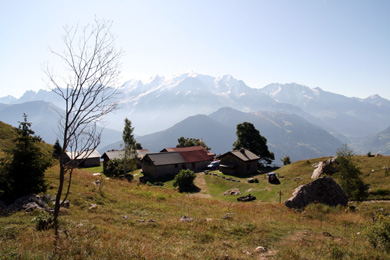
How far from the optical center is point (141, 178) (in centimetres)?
5672

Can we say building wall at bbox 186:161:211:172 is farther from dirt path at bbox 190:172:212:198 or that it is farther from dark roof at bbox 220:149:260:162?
dark roof at bbox 220:149:260:162

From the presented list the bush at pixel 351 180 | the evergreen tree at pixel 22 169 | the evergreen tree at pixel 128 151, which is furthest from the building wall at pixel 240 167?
the evergreen tree at pixel 22 169

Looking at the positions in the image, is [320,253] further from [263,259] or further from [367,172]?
[367,172]

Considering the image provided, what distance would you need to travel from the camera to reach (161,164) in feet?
197

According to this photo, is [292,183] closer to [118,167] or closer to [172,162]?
[172,162]

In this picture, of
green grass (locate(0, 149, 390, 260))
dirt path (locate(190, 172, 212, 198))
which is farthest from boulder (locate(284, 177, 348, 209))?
dirt path (locate(190, 172, 212, 198))

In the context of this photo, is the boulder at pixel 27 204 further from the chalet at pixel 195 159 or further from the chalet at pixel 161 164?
the chalet at pixel 195 159

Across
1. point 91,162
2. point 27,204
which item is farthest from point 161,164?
point 27,204

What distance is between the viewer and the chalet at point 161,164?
5982 cm

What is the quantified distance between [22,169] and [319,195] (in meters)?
26.3

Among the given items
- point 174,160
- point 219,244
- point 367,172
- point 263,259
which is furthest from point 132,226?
point 174,160

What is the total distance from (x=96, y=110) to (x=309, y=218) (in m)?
18.5

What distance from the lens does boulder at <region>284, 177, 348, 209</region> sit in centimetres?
2277

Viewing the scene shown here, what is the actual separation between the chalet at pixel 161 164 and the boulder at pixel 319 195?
41402 millimetres
